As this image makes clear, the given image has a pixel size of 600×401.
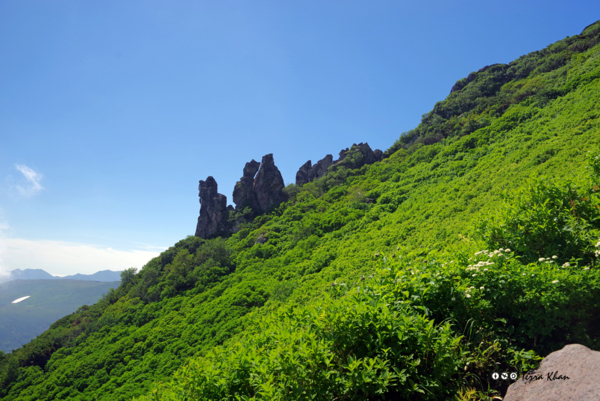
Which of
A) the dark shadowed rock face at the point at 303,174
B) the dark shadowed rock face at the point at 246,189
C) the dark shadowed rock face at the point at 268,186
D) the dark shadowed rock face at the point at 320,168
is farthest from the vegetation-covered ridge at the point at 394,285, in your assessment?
the dark shadowed rock face at the point at 320,168

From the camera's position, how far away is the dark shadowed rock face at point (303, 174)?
71.2m

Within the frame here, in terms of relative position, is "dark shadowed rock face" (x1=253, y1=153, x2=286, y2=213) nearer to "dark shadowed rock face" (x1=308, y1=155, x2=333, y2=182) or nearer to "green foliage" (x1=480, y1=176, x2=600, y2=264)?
"dark shadowed rock face" (x1=308, y1=155, x2=333, y2=182)

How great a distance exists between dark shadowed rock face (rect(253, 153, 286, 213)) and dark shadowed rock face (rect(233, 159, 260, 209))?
4.72ft

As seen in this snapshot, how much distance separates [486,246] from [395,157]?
2071 inches

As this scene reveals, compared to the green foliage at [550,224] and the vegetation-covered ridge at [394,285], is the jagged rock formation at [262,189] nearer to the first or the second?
the vegetation-covered ridge at [394,285]

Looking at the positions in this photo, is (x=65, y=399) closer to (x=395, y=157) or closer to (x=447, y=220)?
(x=447, y=220)

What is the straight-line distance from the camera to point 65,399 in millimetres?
31875

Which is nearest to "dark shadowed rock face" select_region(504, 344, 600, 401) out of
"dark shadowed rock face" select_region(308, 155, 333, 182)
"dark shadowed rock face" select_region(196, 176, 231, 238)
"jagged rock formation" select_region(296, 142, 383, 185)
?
"jagged rock formation" select_region(296, 142, 383, 185)

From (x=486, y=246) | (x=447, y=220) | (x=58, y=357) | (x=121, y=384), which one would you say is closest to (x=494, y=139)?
(x=447, y=220)

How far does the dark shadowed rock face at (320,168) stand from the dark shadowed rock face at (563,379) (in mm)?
67435

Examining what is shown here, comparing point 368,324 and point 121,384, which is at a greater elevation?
point 368,324

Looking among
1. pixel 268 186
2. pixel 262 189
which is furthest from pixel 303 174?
pixel 262 189

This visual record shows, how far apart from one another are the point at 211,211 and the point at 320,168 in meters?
30.7

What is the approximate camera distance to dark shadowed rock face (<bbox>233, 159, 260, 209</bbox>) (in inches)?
2504
